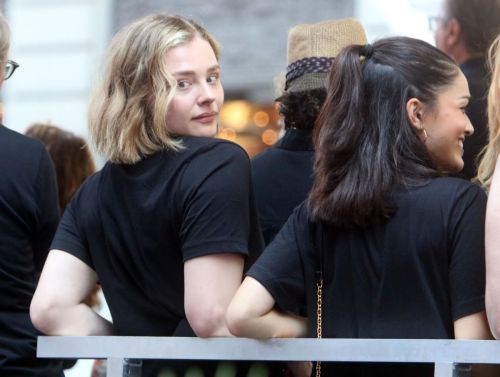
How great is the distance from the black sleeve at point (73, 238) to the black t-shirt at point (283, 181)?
0.60m

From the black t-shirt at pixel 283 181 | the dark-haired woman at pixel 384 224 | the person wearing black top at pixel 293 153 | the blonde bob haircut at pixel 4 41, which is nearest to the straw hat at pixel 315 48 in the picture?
the person wearing black top at pixel 293 153

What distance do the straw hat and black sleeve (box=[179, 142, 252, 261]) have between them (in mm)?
638

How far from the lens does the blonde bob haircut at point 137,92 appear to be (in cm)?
347

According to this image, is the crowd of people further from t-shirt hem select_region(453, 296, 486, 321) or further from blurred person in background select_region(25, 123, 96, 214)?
blurred person in background select_region(25, 123, 96, 214)

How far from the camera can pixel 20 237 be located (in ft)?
12.9

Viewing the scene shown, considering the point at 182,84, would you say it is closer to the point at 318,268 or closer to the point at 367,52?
the point at 367,52

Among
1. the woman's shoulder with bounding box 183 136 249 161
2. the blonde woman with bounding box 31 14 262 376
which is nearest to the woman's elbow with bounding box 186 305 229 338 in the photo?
the blonde woman with bounding box 31 14 262 376

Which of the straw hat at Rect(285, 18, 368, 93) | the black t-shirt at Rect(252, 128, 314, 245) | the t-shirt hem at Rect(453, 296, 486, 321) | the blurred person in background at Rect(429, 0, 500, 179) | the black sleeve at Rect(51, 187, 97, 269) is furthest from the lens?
the blurred person in background at Rect(429, 0, 500, 179)

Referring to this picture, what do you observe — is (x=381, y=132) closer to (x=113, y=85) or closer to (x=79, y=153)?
(x=113, y=85)

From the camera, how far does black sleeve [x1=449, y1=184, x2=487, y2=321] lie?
2928 mm

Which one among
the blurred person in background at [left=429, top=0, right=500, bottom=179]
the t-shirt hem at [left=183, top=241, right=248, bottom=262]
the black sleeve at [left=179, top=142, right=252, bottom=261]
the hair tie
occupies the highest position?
the hair tie

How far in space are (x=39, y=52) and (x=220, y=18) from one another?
1.86 metres

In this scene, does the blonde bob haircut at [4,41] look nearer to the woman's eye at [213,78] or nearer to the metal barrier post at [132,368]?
the woman's eye at [213,78]

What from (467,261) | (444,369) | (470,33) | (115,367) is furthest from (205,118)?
(470,33)
